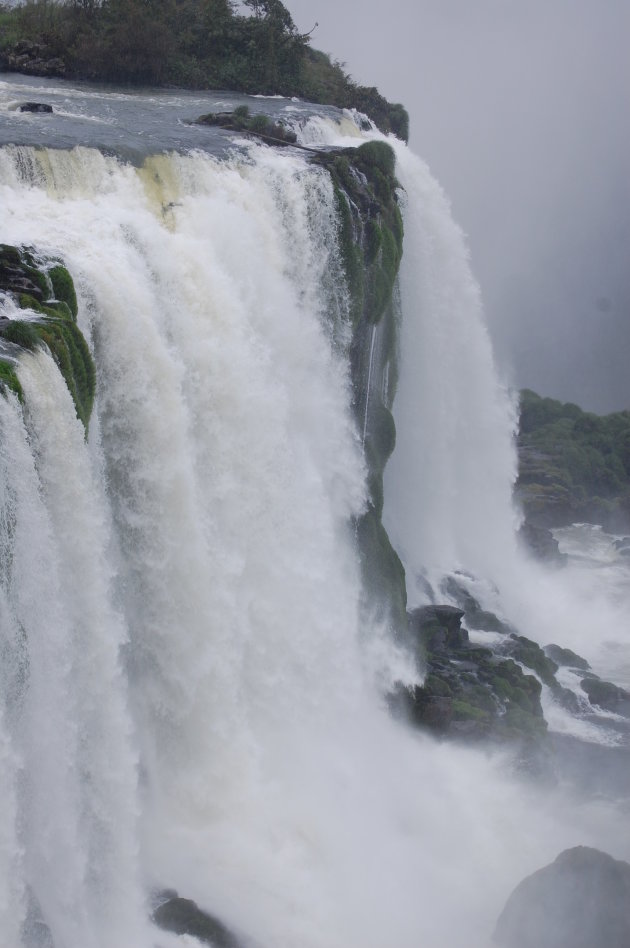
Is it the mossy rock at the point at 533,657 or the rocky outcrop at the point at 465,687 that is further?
the mossy rock at the point at 533,657

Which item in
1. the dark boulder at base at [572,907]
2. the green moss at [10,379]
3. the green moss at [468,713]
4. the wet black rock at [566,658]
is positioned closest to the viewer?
the green moss at [10,379]

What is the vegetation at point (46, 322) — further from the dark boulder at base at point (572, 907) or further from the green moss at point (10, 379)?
the dark boulder at base at point (572, 907)

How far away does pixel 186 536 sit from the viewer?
15031mm

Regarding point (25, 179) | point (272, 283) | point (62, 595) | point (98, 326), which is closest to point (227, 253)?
point (272, 283)

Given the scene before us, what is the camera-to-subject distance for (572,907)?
1438 cm

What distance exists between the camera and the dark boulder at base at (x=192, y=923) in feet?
42.4

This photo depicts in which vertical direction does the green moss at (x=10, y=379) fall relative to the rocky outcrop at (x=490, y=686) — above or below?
above

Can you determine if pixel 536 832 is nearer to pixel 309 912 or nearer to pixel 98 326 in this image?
pixel 309 912

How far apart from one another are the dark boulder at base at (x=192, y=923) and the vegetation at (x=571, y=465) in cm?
2765

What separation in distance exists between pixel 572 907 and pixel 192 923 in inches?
188

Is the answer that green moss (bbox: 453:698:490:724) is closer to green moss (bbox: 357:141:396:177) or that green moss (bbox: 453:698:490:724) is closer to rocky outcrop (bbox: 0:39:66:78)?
green moss (bbox: 357:141:396:177)

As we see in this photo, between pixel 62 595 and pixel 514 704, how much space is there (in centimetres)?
1236

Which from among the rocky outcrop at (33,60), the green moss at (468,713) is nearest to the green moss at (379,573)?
the green moss at (468,713)

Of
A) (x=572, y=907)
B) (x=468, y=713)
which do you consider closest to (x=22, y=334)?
(x=572, y=907)
